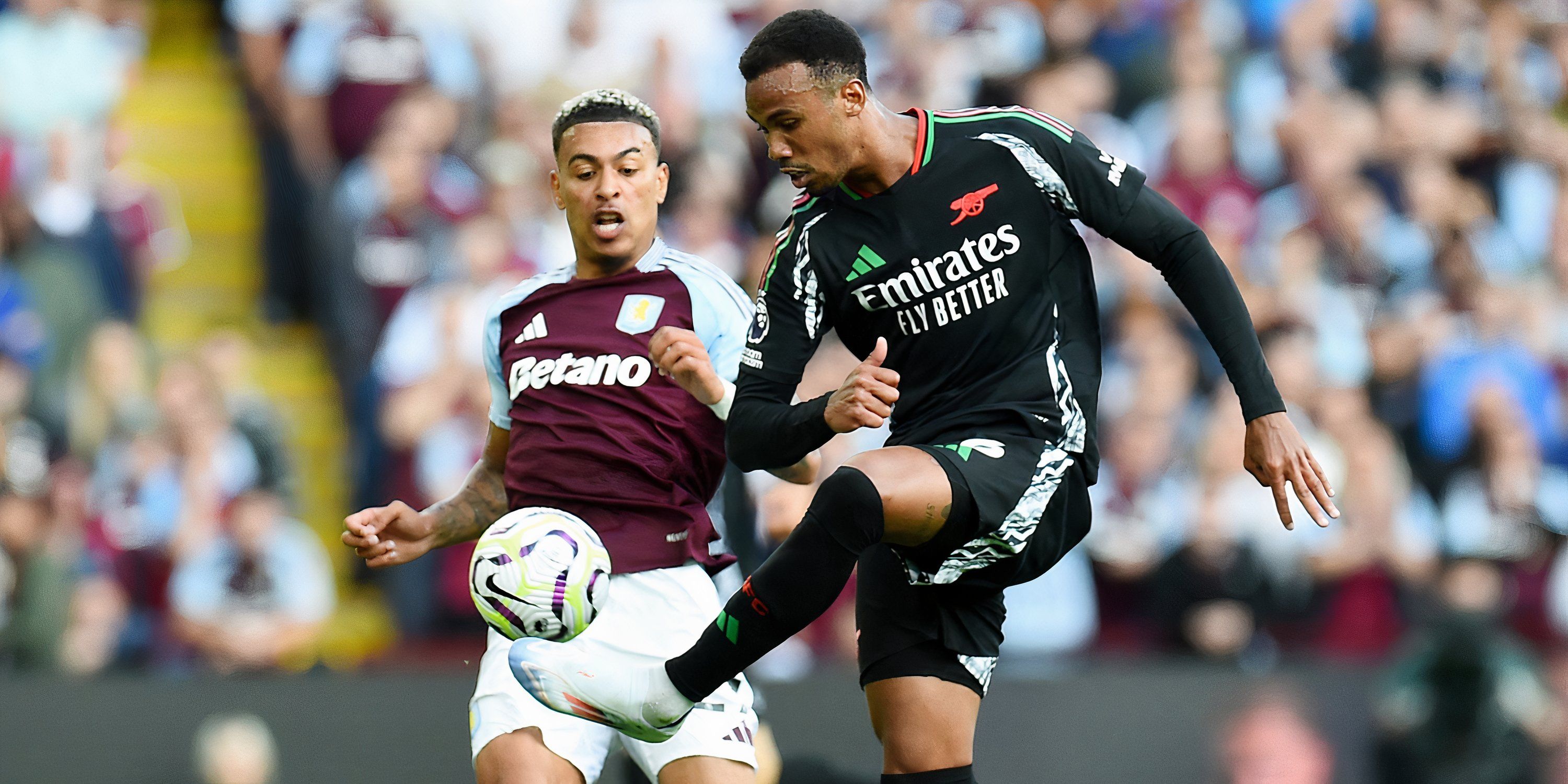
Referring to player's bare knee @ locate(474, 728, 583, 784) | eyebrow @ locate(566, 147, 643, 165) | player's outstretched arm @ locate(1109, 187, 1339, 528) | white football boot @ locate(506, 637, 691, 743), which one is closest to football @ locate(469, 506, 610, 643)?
white football boot @ locate(506, 637, 691, 743)

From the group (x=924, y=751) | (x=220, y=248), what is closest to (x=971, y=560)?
(x=924, y=751)

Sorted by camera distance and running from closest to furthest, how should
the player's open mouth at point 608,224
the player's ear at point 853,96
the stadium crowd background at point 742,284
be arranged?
1. the player's ear at point 853,96
2. the player's open mouth at point 608,224
3. the stadium crowd background at point 742,284

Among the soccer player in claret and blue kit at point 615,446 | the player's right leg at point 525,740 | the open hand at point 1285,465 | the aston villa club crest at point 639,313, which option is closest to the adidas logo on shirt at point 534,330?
the soccer player in claret and blue kit at point 615,446

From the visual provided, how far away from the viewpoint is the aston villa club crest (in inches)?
163

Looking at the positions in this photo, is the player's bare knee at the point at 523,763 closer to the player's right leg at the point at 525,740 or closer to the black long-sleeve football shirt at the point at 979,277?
the player's right leg at the point at 525,740

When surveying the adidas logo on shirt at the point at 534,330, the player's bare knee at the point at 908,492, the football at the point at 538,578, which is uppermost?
the adidas logo on shirt at the point at 534,330

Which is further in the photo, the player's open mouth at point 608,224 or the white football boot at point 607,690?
the player's open mouth at point 608,224

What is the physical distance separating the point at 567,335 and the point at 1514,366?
5.98 metres

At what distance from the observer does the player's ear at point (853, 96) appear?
3.72 meters

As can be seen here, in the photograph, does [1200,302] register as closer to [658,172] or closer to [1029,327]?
[1029,327]

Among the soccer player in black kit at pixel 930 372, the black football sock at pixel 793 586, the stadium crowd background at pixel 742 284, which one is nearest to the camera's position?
the black football sock at pixel 793 586

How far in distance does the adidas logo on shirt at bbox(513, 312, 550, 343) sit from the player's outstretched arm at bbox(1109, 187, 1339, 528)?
58.1 inches

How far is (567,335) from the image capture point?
4148 mm

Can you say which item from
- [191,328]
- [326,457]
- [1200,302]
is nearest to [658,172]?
[1200,302]
